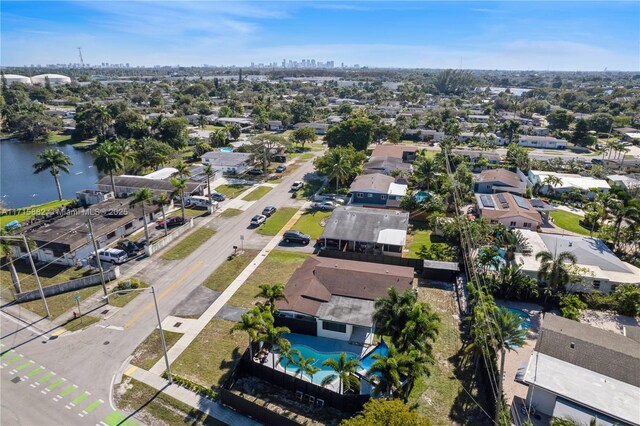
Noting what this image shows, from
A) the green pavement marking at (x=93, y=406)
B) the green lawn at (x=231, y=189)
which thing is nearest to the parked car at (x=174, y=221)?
the green lawn at (x=231, y=189)

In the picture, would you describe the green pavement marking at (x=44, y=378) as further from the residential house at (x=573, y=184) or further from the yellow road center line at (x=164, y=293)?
the residential house at (x=573, y=184)

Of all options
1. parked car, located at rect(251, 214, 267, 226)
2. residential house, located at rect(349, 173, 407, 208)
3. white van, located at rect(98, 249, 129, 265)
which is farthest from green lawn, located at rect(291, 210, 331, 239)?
white van, located at rect(98, 249, 129, 265)

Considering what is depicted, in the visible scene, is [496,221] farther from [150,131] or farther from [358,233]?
[150,131]

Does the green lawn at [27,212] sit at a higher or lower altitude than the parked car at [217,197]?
lower

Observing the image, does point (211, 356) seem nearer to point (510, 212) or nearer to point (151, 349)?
point (151, 349)

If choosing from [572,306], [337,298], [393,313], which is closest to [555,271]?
[572,306]
